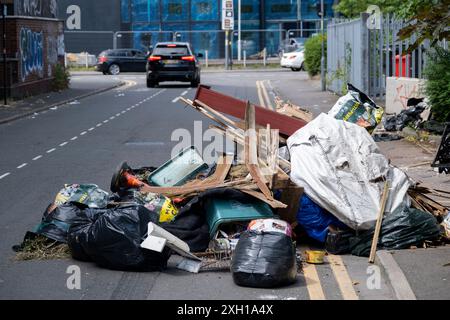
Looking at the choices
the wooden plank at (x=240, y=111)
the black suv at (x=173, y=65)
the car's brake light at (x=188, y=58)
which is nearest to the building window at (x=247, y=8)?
the black suv at (x=173, y=65)

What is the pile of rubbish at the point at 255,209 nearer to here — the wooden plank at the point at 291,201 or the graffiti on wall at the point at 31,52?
the wooden plank at the point at 291,201

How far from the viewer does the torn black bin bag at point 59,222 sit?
31.8ft

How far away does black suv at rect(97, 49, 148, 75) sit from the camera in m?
52.5

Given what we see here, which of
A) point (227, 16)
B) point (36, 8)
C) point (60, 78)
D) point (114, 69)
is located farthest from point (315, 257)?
point (227, 16)

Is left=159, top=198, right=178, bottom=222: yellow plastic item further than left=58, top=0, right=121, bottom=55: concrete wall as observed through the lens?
No

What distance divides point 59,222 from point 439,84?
35.7 ft

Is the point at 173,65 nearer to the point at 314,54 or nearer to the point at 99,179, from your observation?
the point at 314,54

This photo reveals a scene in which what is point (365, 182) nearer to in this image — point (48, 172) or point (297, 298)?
point (297, 298)

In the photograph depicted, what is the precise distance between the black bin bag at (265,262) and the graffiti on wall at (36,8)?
975 inches

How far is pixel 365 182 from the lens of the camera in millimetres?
9984

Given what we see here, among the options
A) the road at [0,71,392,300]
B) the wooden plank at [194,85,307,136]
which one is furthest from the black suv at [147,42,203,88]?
the wooden plank at [194,85,307,136]

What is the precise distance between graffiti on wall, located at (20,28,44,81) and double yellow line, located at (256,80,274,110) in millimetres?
7838

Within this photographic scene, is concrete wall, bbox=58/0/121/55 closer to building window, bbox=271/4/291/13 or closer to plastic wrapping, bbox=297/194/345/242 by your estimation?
building window, bbox=271/4/291/13

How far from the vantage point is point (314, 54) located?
3984 centimetres
